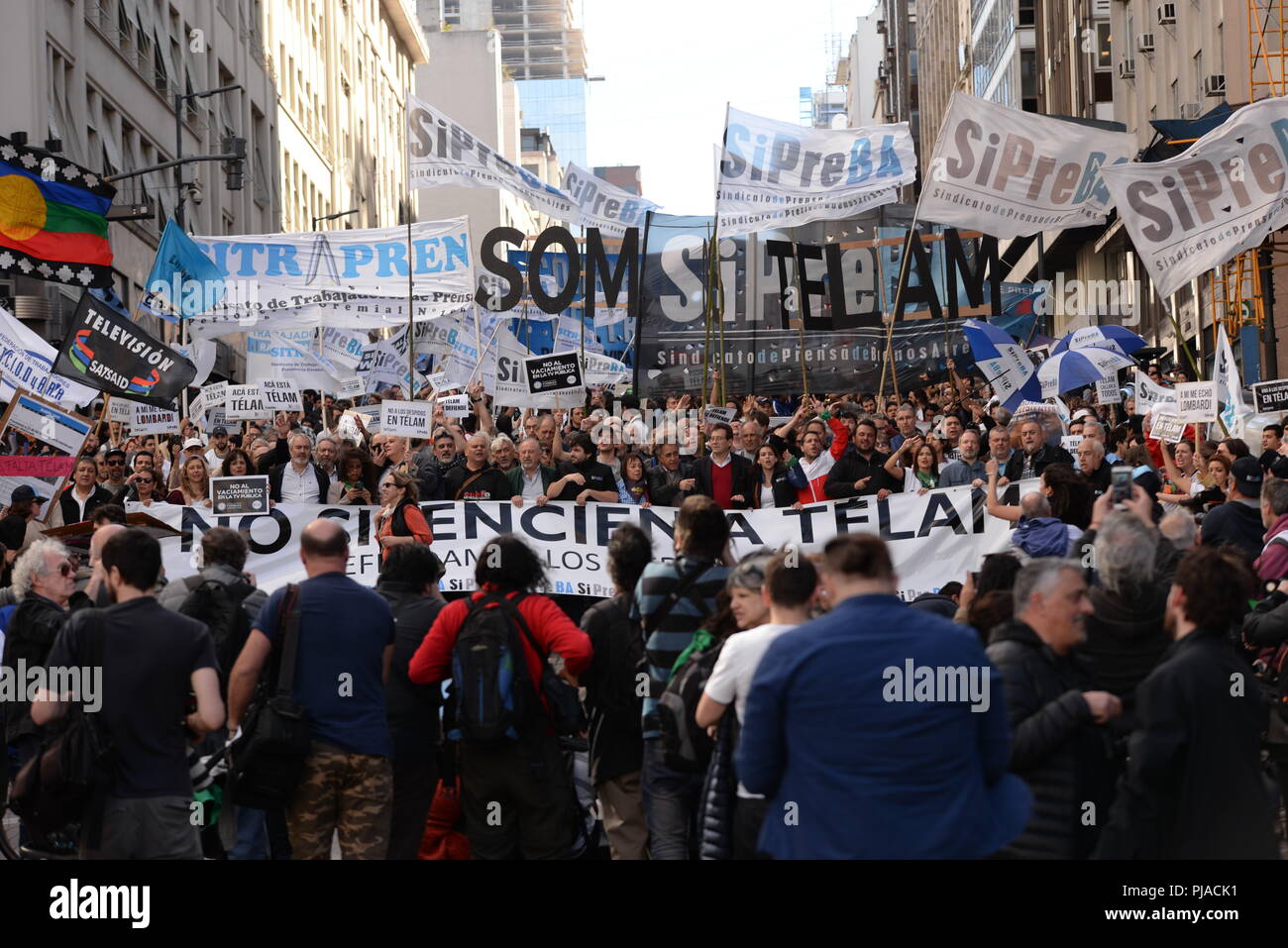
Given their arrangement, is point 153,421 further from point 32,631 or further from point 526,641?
point 526,641

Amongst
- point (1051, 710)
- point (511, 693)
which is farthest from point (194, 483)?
point (1051, 710)

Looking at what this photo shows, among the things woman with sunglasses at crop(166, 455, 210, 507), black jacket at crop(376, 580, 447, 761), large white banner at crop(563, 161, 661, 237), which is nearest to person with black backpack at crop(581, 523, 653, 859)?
black jacket at crop(376, 580, 447, 761)

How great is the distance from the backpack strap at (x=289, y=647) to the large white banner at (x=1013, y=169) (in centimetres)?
1025

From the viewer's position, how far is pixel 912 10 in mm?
103375

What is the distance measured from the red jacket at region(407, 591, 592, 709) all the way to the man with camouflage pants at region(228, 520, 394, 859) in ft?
0.55

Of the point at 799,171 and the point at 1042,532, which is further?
the point at 799,171

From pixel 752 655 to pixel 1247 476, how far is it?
4.76m

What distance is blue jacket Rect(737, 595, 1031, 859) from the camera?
15.9ft

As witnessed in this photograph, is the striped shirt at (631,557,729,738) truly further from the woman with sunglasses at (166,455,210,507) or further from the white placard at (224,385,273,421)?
the white placard at (224,385,273,421)

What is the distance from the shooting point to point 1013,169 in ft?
53.3

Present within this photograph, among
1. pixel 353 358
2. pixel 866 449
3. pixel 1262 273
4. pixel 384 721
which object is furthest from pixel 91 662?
pixel 1262 273

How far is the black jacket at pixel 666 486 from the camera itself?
13.2m

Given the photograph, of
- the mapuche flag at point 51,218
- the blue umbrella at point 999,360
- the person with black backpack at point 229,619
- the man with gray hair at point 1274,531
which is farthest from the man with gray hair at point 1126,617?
the blue umbrella at point 999,360
